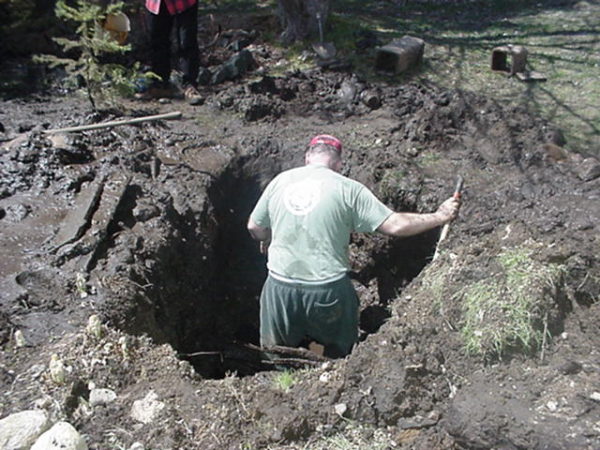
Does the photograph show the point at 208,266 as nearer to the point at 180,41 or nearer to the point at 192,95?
the point at 192,95

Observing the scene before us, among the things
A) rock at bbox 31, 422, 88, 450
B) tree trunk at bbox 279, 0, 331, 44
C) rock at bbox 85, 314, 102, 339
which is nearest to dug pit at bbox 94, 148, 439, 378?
rock at bbox 85, 314, 102, 339

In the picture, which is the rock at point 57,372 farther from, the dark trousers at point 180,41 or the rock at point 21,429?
the dark trousers at point 180,41

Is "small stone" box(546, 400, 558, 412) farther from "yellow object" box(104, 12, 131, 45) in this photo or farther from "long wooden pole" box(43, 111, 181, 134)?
"yellow object" box(104, 12, 131, 45)

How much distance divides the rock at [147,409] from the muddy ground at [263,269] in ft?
0.14

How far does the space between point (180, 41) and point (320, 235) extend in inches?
149

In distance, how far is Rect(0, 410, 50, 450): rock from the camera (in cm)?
271

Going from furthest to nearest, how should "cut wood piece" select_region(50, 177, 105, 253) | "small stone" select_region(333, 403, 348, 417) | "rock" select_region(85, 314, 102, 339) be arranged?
"cut wood piece" select_region(50, 177, 105, 253) → "rock" select_region(85, 314, 102, 339) → "small stone" select_region(333, 403, 348, 417)

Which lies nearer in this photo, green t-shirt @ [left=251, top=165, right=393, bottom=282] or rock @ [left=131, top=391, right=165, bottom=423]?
rock @ [left=131, top=391, right=165, bottom=423]

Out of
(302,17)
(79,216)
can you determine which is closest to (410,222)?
(79,216)

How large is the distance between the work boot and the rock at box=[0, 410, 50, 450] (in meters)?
4.30

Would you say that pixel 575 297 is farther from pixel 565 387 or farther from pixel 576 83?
pixel 576 83

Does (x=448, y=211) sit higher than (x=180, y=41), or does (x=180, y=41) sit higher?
(x=180, y=41)

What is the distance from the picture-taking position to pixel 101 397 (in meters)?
3.12

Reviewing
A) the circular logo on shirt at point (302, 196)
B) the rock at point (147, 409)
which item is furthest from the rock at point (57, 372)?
the circular logo on shirt at point (302, 196)
